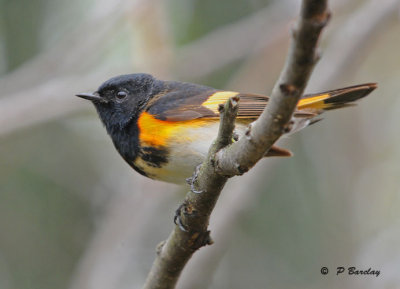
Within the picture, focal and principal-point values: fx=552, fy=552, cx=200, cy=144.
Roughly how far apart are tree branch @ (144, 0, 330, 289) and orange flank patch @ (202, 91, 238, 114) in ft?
3.29

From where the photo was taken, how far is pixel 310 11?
61.7 inches

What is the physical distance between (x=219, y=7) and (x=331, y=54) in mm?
1928

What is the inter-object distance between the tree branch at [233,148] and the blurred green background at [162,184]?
2088mm

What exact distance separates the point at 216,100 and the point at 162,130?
1.57 ft

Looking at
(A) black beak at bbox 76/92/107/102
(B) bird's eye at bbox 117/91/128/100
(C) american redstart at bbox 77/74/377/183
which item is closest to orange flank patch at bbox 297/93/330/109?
(C) american redstart at bbox 77/74/377/183

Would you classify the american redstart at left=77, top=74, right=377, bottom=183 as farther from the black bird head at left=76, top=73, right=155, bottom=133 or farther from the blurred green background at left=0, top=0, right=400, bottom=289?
the blurred green background at left=0, top=0, right=400, bottom=289

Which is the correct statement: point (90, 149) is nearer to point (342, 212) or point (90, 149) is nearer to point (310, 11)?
point (342, 212)

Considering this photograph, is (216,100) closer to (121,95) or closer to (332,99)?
(121,95)

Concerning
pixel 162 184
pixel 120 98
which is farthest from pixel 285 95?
pixel 162 184

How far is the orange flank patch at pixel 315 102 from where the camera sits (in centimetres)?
337

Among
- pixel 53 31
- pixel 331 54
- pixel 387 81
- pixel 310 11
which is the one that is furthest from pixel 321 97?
pixel 53 31

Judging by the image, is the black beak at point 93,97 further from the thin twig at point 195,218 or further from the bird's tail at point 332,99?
the bird's tail at point 332,99

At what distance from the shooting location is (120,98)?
4.10 meters

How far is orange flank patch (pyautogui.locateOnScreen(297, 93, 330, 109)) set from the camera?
337 centimetres
